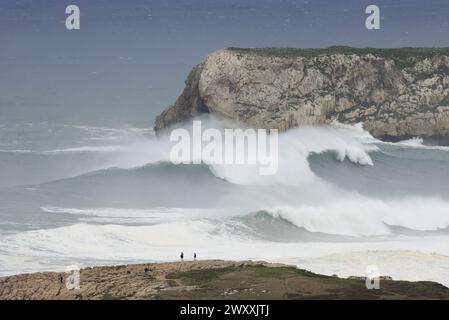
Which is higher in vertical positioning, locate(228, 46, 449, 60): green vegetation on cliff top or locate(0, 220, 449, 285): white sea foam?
locate(228, 46, 449, 60): green vegetation on cliff top

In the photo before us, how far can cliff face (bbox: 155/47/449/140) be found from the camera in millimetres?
71562

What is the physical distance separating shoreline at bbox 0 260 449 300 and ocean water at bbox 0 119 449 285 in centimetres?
350

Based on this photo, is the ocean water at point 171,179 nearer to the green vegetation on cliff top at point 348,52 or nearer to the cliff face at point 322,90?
the cliff face at point 322,90

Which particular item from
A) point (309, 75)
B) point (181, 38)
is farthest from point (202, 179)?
point (181, 38)

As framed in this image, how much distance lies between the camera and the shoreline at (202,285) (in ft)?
105

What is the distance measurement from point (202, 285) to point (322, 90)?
140 feet

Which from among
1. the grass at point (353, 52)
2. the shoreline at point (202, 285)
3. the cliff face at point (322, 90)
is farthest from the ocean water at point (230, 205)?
the grass at point (353, 52)

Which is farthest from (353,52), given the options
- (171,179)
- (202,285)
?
(202,285)

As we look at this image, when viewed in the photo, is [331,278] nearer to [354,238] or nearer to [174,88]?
[354,238]

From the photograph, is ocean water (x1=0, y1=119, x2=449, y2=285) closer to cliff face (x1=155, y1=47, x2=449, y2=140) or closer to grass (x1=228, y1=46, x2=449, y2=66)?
cliff face (x1=155, y1=47, x2=449, y2=140)

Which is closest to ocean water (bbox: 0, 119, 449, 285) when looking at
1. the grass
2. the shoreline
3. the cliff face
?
the cliff face

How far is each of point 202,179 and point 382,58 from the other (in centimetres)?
2478

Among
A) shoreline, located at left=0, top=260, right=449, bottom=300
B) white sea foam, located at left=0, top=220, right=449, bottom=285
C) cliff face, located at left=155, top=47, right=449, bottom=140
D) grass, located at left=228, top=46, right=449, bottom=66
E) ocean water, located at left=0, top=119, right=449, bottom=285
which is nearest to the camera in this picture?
shoreline, located at left=0, top=260, right=449, bottom=300

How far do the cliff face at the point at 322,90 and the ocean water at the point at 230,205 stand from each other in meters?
1.46
